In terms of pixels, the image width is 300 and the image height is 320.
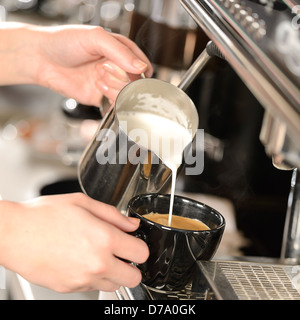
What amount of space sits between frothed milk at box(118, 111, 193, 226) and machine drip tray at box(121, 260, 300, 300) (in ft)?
0.47

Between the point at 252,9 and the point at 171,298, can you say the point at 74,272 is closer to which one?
the point at 171,298

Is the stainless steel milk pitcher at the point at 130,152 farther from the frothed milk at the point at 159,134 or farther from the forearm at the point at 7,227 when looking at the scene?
the forearm at the point at 7,227

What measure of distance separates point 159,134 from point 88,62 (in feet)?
1.19

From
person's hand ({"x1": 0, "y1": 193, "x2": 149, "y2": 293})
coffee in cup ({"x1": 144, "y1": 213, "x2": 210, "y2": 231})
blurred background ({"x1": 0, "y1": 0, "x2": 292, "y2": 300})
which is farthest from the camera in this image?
blurred background ({"x1": 0, "y1": 0, "x2": 292, "y2": 300})

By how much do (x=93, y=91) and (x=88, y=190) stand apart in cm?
37

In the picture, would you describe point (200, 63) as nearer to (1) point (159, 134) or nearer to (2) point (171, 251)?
(1) point (159, 134)

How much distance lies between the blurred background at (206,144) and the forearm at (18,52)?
238 mm

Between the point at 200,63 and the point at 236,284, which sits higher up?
the point at 200,63

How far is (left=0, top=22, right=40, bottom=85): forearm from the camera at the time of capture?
114cm

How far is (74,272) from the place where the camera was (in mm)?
Result: 618

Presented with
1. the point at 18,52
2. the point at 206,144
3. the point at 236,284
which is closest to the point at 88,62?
the point at 18,52

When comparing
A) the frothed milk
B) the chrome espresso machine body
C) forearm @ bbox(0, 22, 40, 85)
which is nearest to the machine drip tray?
the chrome espresso machine body

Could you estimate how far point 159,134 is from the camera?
0.81 metres
